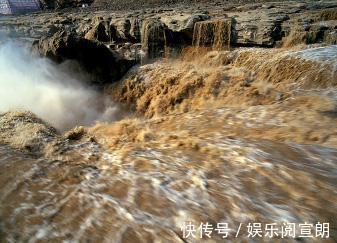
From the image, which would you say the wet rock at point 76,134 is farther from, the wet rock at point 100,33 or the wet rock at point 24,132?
the wet rock at point 100,33

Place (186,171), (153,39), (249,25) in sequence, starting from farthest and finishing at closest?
(153,39)
(249,25)
(186,171)

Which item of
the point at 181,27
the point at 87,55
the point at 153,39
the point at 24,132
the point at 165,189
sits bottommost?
the point at 24,132

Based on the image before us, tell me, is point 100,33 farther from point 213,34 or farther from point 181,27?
point 213,34

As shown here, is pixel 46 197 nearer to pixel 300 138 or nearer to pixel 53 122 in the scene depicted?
pixel 300 138

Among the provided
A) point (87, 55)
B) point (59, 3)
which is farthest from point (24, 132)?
point (59, 3)

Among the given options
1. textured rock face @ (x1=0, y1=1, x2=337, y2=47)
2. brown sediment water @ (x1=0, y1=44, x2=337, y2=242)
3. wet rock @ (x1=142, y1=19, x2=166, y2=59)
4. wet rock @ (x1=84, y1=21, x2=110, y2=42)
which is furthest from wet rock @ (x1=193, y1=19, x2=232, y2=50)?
wet rock @ (x1=84, y1=21, x2=110, y2=42)

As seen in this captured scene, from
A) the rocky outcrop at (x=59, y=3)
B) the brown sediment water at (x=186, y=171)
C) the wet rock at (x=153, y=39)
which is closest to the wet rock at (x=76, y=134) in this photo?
the brown sediment water at (x=186, y=171)

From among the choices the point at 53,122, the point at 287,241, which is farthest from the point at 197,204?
the point at 53,122
